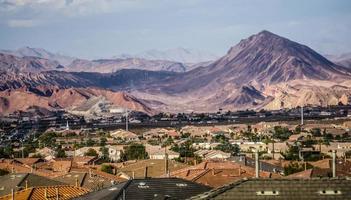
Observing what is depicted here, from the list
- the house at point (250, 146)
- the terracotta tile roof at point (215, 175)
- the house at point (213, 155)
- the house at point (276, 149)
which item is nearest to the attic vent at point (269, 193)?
the terracotta tile roof at point (215, 175)

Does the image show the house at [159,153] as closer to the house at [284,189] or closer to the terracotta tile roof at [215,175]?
the terracotta tile roof at [215,175]

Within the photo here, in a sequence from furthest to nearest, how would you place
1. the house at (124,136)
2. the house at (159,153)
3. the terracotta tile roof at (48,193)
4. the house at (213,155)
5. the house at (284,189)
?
1. the house at (124,136)
2. the house at (159,153)
3. the house at (213,155)
4. the terracotta tile roof at (48,193)
5. the house at (284,189)

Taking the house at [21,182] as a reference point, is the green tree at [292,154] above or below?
below

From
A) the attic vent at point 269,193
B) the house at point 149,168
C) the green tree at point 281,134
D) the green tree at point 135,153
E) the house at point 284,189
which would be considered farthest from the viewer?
the green tree at point 281,134

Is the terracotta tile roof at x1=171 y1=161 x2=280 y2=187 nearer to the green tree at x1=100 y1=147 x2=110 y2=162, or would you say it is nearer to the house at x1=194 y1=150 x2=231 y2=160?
the house at x1=194 y1=150 x2=231 y2=160

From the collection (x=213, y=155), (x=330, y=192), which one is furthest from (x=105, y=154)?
(x=330, y=192)

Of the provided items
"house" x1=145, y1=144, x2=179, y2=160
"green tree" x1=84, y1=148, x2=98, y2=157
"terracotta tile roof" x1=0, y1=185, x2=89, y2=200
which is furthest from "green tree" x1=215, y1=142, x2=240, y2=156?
"terracotta tile roof" x1=0, y1=185, x2=89, y2=200

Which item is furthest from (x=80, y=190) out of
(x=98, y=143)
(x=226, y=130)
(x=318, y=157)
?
(x=226, y=130)
